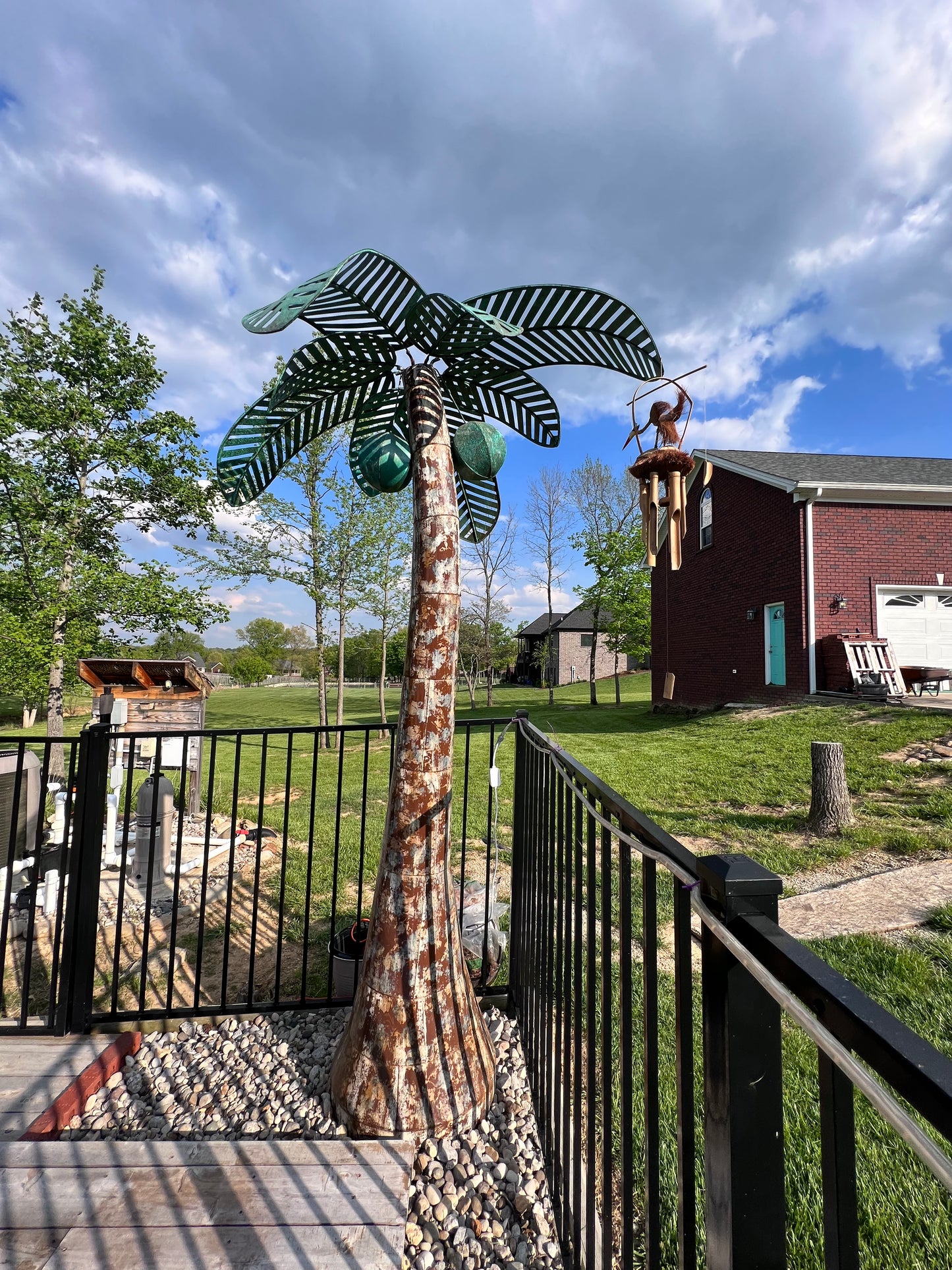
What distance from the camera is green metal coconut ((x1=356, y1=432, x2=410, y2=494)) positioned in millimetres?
2443

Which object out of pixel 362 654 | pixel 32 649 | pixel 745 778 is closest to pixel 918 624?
pixel 745 778

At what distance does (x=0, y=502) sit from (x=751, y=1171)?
38.1ft

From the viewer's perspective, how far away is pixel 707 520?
14.6 m

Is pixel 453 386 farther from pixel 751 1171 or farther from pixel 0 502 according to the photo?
pixel 0 502

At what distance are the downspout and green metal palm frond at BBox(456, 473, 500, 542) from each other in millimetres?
10151

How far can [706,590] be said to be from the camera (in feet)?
48.1

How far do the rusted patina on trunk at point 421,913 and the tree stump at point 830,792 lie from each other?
4.11m

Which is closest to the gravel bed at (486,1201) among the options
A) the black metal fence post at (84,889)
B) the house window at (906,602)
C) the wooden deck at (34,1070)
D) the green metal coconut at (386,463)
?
the wooden deck at (34,1070)

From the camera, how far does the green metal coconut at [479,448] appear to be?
2.26m

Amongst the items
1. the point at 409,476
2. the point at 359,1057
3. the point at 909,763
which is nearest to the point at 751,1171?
the point at 359,1057

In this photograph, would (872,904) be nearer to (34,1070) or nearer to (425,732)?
(425,732)

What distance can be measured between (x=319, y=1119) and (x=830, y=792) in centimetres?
460

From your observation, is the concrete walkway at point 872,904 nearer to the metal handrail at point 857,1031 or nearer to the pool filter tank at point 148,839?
the metal handrail at point 857,1031

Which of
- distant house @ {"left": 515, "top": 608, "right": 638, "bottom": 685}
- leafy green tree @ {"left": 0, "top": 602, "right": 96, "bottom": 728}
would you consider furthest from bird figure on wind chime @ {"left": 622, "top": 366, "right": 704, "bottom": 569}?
distant house @ {"left": 515, "top": 608, "right": 638, "bottom": 685}
